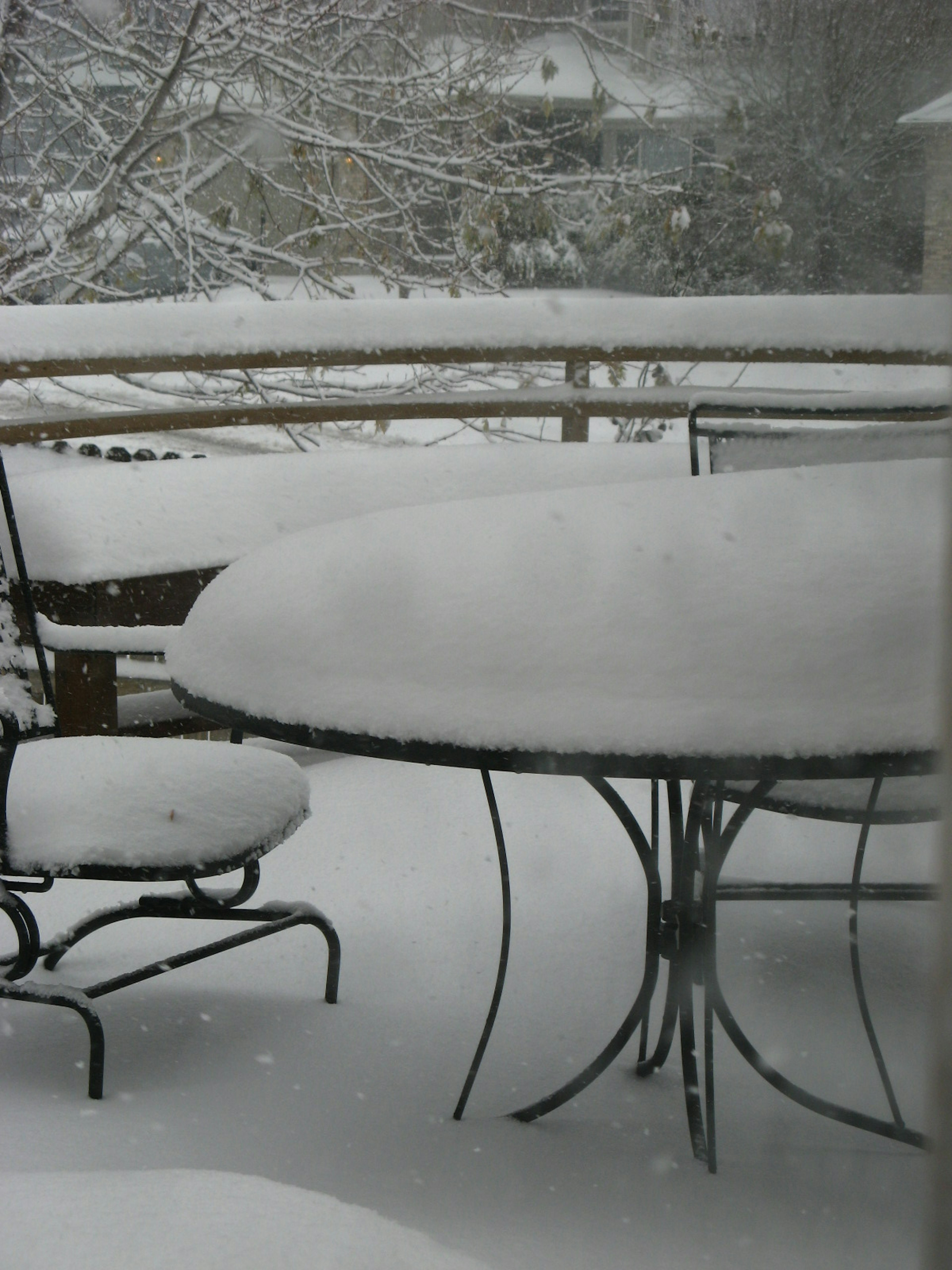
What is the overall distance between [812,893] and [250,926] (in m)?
0.58

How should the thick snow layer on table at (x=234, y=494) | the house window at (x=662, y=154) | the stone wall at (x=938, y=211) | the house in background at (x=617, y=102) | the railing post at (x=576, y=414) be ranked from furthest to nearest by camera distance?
1. the house window at (x=662, y=154)
2. the house in background at (x=617, y=102)
3. the railing post at (x=576, y=414)
4. the thick snow layer on table at (x=234, y=494)
5. the stone wall at (x=938, y=211)

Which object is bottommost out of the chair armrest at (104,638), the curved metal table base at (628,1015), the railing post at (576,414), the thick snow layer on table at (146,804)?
the curved metal table base at (628,1015)

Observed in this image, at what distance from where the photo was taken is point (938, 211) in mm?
Answer: 646

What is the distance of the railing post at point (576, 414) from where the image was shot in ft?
5.87

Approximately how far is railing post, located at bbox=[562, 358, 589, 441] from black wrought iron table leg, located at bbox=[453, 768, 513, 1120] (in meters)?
1.01

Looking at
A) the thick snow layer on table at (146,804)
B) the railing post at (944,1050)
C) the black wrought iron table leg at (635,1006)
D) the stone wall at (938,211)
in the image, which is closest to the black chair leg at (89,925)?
the thick snow layer on table at (146,804)

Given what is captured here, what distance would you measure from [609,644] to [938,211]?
12.9 inches

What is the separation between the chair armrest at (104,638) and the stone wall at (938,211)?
768 millimetres

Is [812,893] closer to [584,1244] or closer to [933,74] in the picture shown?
[584,1244]

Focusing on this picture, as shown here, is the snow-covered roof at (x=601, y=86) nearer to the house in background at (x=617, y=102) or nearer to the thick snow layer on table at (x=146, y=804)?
the house in background at (x=617, y=102)

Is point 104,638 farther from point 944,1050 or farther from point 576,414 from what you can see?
point 944,1050

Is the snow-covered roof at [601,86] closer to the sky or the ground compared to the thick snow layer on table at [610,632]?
closer to the sky

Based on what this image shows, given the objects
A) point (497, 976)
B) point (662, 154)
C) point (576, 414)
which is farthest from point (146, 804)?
point (662, 154)

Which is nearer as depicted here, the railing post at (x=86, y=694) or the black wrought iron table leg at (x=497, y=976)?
the black wrought iron table leg at (x=497, y=976)
